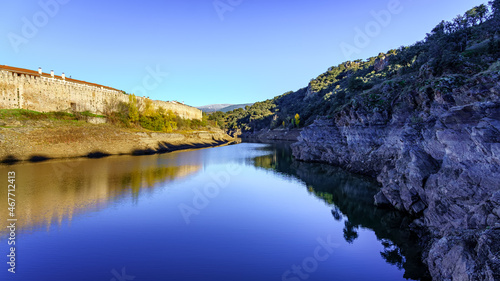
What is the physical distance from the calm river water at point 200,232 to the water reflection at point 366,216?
6cm

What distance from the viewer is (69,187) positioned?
21.0 meters

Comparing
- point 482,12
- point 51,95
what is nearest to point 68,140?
point 51,95

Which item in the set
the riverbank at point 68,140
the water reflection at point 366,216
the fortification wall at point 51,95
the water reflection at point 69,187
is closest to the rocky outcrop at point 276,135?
the riverbank at point 68,140

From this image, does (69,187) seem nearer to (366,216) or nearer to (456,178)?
(366,216)

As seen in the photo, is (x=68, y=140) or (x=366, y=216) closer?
(x=366, y=216)

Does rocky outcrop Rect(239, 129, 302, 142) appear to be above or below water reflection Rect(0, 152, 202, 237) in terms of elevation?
above

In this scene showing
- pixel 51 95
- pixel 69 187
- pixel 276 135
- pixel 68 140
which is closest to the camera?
pixel 69 187

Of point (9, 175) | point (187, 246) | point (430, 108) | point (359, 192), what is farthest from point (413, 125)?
point (9, 175)

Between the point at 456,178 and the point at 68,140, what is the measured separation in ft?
155

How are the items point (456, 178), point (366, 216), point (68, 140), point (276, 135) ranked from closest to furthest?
point (456, 178), point (366, 216), point (68, 140), point (276, 135)

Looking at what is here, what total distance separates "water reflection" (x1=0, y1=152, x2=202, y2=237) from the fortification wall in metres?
20.2

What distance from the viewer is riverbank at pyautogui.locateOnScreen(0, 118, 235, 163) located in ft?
110

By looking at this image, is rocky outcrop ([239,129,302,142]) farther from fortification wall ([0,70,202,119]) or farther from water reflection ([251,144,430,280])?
water reflection ([251,144,430,280])

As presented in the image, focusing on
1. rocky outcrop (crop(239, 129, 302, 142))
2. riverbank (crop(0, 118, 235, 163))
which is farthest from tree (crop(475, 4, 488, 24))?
riverbank (crop(0, 118, 235, 163))
